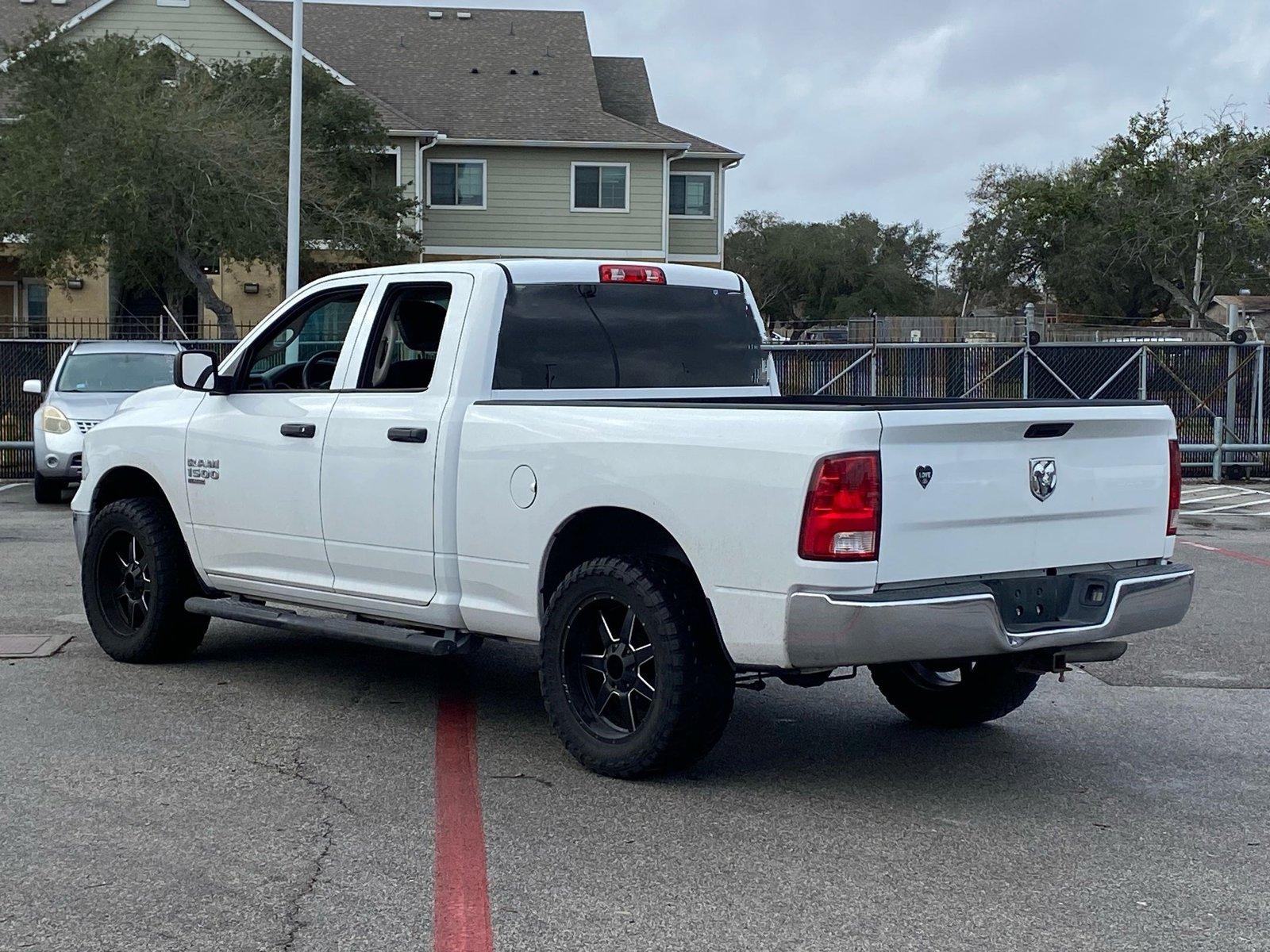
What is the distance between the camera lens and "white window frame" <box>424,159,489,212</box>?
125ft

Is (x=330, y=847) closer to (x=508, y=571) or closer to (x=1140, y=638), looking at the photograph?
(x=508, y=571)

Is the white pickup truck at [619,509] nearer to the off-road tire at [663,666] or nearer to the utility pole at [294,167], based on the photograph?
the off-road tire at [663,666]

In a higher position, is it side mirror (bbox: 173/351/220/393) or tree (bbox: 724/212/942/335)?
tree (bbox: 724/212/942/335)

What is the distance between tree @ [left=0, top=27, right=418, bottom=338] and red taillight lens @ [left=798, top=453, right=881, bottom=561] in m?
25.2

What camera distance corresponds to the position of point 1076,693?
790 cm

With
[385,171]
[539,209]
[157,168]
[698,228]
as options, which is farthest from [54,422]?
[698,228]

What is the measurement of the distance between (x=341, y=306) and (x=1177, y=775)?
421 cm

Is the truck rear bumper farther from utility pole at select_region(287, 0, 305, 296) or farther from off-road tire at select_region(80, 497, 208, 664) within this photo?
utility pole at select_region(287, 0, 305, 296)

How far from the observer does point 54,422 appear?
17.0 meters

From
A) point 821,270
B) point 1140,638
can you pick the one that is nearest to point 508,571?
point 1140,638

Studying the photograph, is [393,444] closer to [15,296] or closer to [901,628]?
[901,628]

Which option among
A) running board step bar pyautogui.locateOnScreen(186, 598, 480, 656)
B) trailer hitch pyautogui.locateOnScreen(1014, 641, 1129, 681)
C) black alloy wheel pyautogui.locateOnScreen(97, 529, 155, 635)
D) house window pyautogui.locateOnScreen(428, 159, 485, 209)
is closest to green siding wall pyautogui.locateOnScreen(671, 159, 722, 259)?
house window pyautogui.locateOnScreen(428, 159, 485, 209)

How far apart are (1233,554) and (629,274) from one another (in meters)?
8.70

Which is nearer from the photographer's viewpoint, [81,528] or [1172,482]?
[1172,482]
